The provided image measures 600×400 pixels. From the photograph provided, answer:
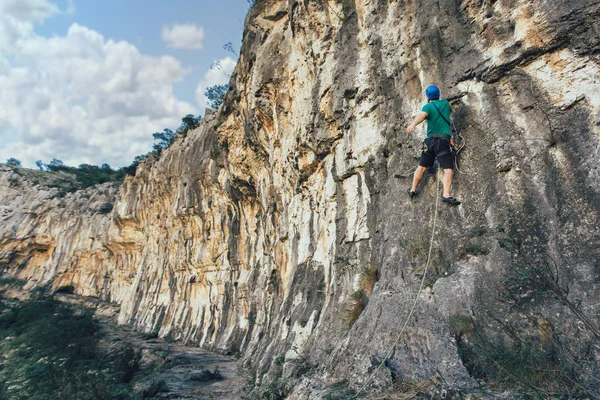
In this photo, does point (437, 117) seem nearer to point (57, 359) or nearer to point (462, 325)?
point (462, 325)

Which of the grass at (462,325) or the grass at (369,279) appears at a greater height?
the grass at (369,279)

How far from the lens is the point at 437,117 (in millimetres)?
6035

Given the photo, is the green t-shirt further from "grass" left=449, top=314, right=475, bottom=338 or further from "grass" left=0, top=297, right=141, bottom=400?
"grass" left=0, top=297, right=141, bottom=400

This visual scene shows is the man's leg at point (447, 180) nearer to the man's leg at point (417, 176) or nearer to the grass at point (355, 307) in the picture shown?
the man's leg at point (417, 176)

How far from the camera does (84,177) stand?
5794 cm

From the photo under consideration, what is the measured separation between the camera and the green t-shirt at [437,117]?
19.7 ft

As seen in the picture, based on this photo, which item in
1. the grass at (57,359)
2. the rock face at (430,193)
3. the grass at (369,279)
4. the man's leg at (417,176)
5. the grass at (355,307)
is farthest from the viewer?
the grass at (57,359)

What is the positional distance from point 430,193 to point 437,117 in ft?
4.05

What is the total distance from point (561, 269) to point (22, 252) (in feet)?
173

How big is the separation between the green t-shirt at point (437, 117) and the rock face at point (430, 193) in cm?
41

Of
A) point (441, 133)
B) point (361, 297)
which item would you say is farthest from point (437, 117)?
point (361, 297)

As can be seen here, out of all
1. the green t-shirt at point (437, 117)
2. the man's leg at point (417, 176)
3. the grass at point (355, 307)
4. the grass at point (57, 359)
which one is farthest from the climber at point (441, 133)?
the grass at point (57, 359)

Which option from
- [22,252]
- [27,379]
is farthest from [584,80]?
[22,252]

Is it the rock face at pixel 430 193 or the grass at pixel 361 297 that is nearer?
the rock face at pixel 430 193
